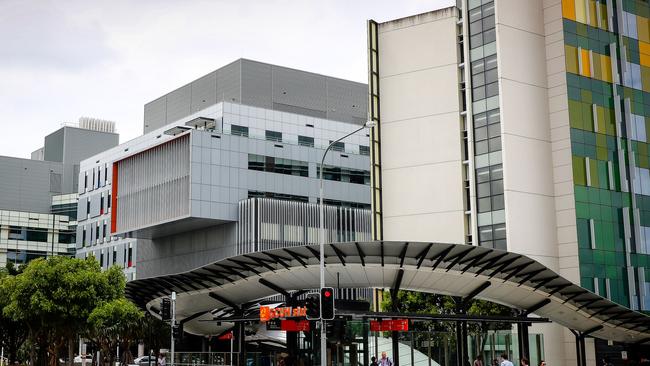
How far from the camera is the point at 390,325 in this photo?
3547cm

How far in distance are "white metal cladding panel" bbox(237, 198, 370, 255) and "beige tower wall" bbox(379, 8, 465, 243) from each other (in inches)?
780

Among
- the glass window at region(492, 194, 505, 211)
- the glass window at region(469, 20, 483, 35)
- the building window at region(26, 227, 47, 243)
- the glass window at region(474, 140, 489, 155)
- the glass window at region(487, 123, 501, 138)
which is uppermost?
the glass window at region(469, 20, 483, 35)

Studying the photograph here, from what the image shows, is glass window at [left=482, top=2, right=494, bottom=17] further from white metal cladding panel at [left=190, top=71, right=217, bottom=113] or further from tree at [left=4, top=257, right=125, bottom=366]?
white metal cladding panel at [left=190, top=71, right=217, bottom=113]

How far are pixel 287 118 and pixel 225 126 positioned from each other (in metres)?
7.65

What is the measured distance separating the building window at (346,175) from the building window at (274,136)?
18.5ft

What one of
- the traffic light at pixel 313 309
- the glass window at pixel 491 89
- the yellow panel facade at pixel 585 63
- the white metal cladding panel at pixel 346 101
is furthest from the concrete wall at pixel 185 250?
the traffic light at pixel 313 309

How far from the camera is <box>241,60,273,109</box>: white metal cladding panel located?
87.9 metres

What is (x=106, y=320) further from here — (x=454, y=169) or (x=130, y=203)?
(x=130, y=203)

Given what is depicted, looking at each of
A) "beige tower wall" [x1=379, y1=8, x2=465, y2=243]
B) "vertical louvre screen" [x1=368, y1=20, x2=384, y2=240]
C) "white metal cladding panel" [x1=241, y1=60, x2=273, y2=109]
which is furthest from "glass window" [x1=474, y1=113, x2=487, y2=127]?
"white metal cladding panel" [x1=241, y1=60, x2=273, y2=109]

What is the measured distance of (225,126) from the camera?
265ft

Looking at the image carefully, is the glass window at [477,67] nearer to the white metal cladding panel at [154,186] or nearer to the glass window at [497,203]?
the glass window at [497,203]

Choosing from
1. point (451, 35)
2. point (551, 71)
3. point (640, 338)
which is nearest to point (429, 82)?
point (451, 35)

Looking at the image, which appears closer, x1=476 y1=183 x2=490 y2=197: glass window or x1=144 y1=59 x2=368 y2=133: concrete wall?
x1=476 y1=183 x2=490 y2=197: glass window

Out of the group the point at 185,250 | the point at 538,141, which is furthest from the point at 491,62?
the point at 185,250
